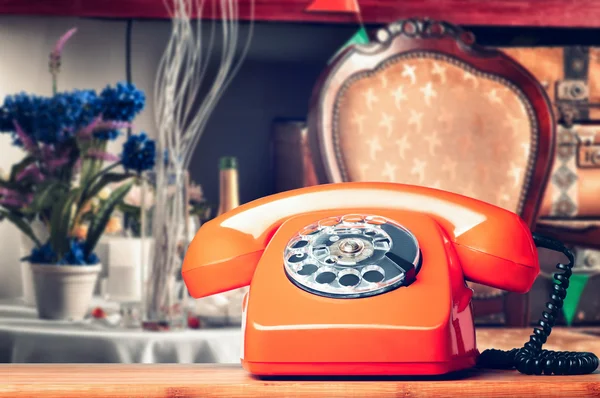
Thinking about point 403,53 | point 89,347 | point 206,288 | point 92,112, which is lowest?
point 89,347

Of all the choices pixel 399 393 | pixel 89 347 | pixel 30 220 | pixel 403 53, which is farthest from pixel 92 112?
pixel 399 393

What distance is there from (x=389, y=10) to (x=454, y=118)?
0.70 meters

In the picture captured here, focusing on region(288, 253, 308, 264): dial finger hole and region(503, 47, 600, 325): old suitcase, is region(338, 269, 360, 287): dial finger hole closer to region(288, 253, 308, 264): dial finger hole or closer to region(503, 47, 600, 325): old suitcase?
region(288, 253, 308, 264): dial finger hole

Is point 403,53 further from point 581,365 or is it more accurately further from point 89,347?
point 581,365

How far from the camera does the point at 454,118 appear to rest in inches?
70.9

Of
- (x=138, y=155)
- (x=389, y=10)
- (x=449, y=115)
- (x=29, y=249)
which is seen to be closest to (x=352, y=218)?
(x=138, y=155)

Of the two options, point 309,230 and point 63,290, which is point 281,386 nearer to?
point 309,230

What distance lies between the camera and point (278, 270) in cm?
67

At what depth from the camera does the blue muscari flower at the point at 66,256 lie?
1.33m

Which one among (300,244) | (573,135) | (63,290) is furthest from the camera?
(573,135)

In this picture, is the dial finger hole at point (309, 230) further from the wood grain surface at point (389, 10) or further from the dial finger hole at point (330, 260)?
the wood grain surface at point (389, 10)

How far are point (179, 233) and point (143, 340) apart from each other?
0.50ft

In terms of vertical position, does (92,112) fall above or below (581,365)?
above

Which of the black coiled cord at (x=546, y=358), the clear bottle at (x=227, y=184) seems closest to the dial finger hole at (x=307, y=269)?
the black coiled cord at (x=546, y=358)
